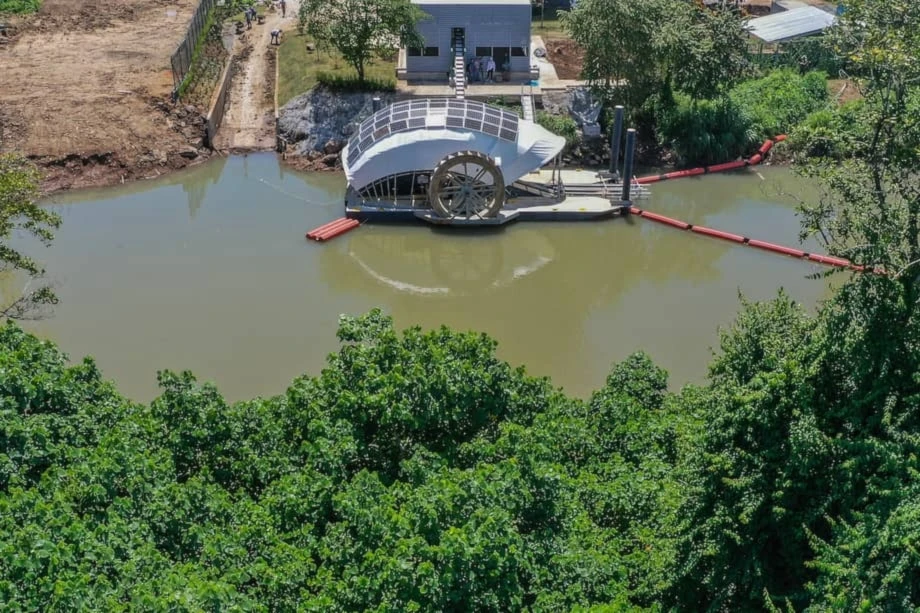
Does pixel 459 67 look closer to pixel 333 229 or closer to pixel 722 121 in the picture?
pixel 722 121

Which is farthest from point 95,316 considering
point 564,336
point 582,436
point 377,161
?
point 582,436

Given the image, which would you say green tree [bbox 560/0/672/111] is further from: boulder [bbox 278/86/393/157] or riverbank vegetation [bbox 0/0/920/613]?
riverbank vegetation [bbox 0/0/920/613]

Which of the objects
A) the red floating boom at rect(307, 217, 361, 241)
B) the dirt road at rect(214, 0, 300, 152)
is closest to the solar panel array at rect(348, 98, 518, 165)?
the red floating boom at rect(307, 217, 361, 241)

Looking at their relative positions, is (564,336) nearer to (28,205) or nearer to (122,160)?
(28,205)

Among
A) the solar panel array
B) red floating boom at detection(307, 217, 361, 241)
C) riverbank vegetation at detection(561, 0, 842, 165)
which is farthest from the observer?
riverbank vegetation at detection(561, 0, 842, 165)

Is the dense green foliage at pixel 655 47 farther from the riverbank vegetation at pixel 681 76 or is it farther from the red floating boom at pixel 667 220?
the red floating boom at pixel 667 220

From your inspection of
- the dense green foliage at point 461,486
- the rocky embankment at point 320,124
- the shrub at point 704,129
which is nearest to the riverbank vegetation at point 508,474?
the dense green foliage at point 461,486
